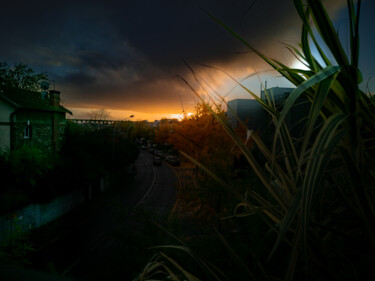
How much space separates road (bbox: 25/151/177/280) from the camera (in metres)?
6.66

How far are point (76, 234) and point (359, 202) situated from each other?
16492mm

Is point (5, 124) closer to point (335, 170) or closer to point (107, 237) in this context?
point (107, 237)

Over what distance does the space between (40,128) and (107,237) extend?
389 inches

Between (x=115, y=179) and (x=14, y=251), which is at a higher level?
(x=14, y=251)

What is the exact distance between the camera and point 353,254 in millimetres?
856

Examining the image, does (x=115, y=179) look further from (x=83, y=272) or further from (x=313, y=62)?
(x=313, y=62)

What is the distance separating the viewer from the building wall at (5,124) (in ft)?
46.7

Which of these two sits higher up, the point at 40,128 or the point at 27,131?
the point at 40,128

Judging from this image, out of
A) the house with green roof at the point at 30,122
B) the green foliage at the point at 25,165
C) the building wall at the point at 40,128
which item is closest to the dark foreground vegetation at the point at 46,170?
→ the green foliage at the point at 25,165

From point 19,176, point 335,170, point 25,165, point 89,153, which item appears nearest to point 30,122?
point 25,165

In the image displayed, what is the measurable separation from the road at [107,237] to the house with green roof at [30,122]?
610 cm

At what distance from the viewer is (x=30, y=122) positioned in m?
16.0

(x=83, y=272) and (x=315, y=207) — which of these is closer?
(x=315, y=207)

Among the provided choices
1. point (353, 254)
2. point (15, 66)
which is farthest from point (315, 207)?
point (15, 66)
